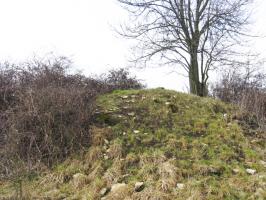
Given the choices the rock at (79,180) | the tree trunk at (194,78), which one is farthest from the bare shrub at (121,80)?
the rock at (79,180)

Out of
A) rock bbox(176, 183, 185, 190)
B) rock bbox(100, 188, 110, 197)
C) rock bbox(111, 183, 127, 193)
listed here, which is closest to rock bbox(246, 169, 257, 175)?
rock bbox(176, 183, 185, 190)

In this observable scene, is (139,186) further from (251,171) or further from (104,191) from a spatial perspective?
(251,171)

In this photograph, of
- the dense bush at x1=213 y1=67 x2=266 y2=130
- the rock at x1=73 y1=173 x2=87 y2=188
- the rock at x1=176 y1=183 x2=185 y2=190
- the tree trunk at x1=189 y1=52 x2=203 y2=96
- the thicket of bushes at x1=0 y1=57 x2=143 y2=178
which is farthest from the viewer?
the tree trunk at x1=189 y1=52 x2=203 y2=96

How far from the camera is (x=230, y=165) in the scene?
180 inches

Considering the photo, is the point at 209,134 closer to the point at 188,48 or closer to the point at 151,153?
the point at 151,153

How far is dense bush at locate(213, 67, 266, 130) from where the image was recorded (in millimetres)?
6684

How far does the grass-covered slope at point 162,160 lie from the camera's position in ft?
13.2

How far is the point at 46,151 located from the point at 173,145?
224 centimetres

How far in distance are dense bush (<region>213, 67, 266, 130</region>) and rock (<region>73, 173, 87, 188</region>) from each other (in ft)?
11.9

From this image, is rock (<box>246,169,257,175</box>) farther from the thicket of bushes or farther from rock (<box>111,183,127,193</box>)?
the thicket of bushes

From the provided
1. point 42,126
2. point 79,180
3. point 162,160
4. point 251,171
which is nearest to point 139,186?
point 162,160

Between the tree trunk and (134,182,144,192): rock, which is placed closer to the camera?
(134,182,144,192): rock

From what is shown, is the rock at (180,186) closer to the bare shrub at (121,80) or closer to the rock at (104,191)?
the rock at (104,191)

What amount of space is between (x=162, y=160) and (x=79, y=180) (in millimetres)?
1310
